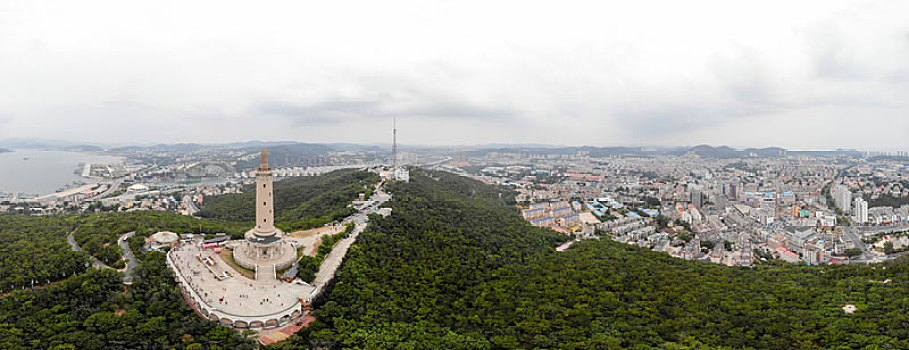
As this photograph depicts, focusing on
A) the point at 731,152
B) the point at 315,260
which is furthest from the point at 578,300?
the point at 731,152

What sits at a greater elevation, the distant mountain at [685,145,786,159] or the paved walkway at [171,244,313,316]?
the distant mountain at [685,145,786,159]

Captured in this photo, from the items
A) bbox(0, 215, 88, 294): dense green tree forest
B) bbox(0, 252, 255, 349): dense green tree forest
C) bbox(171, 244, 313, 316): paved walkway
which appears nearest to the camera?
bbox(0, 252, 255, 349): dense green tree forest

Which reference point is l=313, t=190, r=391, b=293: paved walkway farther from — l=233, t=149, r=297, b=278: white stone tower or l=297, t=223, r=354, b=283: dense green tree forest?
l=233, t=149, r=297, b=278: white stone tower

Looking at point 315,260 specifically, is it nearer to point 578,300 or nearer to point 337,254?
point 337,254

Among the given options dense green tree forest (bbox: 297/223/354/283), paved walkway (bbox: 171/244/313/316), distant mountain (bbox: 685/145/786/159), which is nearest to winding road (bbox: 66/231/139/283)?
paved walkway (bbox: 171/244/313/316)

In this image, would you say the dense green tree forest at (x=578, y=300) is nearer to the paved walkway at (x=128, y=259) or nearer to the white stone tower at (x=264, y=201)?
the white stone tower at (x=264, y=201)

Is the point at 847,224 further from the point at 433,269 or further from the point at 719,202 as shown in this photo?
the point at 433,269
